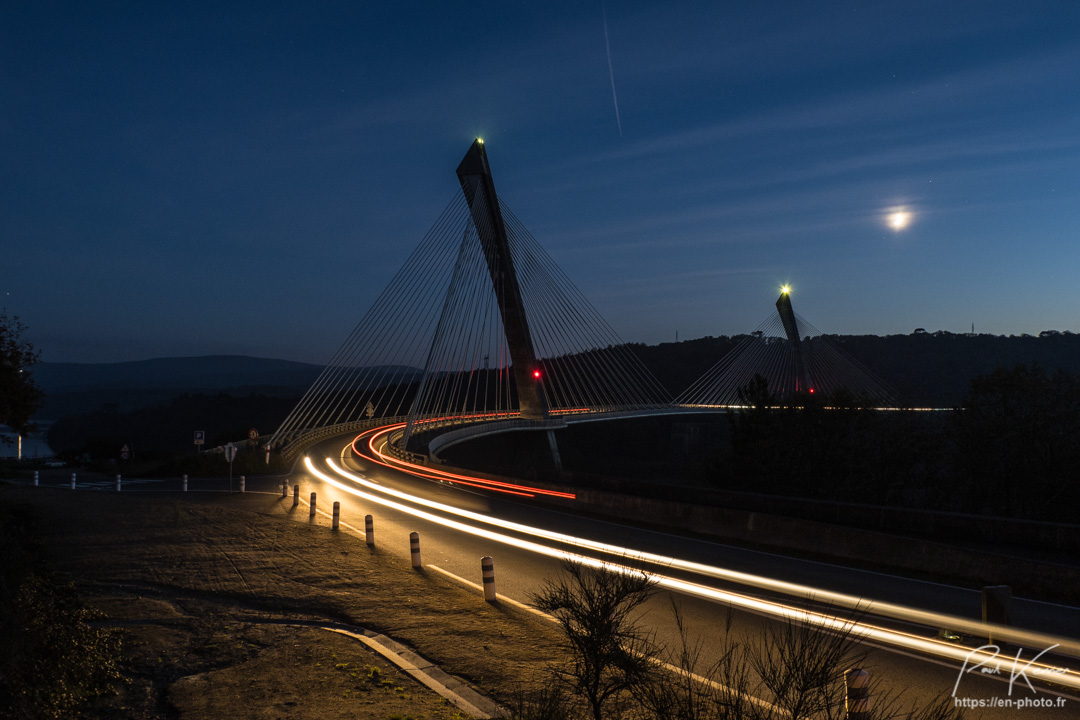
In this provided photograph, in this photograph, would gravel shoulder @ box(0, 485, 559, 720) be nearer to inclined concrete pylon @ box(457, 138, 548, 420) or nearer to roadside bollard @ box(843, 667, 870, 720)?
roadside bollard @ box(843, 667, 870, 720)

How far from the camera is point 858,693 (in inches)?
162

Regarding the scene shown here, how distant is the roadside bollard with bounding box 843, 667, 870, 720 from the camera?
4047 mm

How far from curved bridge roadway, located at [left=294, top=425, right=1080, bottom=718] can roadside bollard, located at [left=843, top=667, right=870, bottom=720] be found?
334 millimetres

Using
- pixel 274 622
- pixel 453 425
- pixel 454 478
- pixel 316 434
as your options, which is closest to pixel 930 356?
pixel 453 425

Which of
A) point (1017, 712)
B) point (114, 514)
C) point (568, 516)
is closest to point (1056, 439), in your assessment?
point (568, 516)

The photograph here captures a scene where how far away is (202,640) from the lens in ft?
24.0

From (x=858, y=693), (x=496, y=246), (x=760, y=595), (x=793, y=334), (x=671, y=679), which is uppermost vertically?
(x=496, y=246)

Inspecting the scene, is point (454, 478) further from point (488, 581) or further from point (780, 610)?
point (780, 610)

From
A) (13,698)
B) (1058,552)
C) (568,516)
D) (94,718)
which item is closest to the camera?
(13,698)

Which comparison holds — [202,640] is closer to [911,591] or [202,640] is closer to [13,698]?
[13,698]

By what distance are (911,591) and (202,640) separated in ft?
31.7

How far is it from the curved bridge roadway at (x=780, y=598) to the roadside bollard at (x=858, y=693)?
33 centimetres

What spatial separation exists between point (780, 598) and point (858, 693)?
569cm

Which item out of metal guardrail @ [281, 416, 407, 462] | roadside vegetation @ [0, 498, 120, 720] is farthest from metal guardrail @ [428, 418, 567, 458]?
roadside vegetation @ [0, 498, 120, 720]
